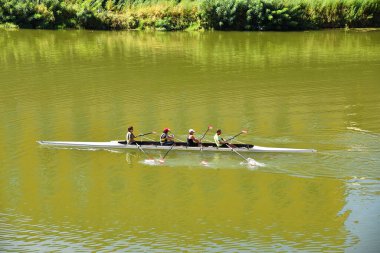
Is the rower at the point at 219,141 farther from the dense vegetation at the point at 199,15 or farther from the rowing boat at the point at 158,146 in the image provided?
the dense vegetation at the point at 199,15

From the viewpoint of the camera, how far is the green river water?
53.0ft

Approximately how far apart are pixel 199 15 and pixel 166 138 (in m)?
31.8

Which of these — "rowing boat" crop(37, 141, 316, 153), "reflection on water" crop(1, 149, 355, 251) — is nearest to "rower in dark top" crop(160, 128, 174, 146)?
"rowing boat" crop(37, 141, 316, 153)

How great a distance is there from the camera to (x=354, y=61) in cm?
3669

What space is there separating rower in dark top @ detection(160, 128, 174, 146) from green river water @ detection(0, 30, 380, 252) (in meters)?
0.49

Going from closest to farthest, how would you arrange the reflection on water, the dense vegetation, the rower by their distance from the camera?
1. the reflection on water
2. the rower
3. the dense vegetation

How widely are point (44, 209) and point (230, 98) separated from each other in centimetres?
1305

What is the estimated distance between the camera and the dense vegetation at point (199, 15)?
165ft

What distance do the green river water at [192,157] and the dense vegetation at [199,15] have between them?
37.3 feet

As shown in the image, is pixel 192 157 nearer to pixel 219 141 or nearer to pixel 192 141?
pixel 192 141

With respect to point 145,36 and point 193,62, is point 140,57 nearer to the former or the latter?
point 193,62

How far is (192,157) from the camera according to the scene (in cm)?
2147

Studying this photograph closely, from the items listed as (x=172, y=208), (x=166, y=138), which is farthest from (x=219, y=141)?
(x=172, y=208)

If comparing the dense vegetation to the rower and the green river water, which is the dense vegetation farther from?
the rower
